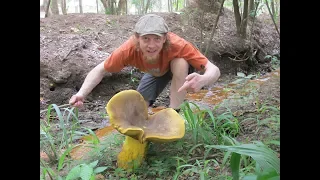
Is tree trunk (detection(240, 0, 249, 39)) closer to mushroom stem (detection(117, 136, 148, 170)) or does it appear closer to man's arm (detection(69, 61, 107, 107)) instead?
man's arm (detection(69, 61, 107, 107))

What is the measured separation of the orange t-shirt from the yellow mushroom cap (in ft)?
0.76

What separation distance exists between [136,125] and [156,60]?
312 mm

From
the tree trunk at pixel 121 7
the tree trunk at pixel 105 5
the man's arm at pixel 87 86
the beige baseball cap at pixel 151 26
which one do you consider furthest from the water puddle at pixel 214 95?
the tree trunk at pixel 105 5

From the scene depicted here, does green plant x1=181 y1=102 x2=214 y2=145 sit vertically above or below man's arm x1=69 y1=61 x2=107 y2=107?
below

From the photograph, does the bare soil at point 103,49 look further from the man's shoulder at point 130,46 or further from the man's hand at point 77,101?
the man's shoulder at point 130,46

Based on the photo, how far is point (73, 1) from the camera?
10.7 ft

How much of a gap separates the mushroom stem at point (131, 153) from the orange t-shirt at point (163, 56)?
34 centimetres

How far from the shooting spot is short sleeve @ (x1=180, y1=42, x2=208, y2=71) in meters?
1.03

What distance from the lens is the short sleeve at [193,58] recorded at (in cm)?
103

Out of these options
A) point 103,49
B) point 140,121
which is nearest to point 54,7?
point 103,49

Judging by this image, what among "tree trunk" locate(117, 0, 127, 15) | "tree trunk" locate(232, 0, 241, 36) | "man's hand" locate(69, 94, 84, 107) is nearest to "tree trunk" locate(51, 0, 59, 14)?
"tree trunk" locate(117, 0, 127, 15)

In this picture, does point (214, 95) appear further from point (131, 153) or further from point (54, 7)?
point (54, 7)

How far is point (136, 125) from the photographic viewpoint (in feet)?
2.64
